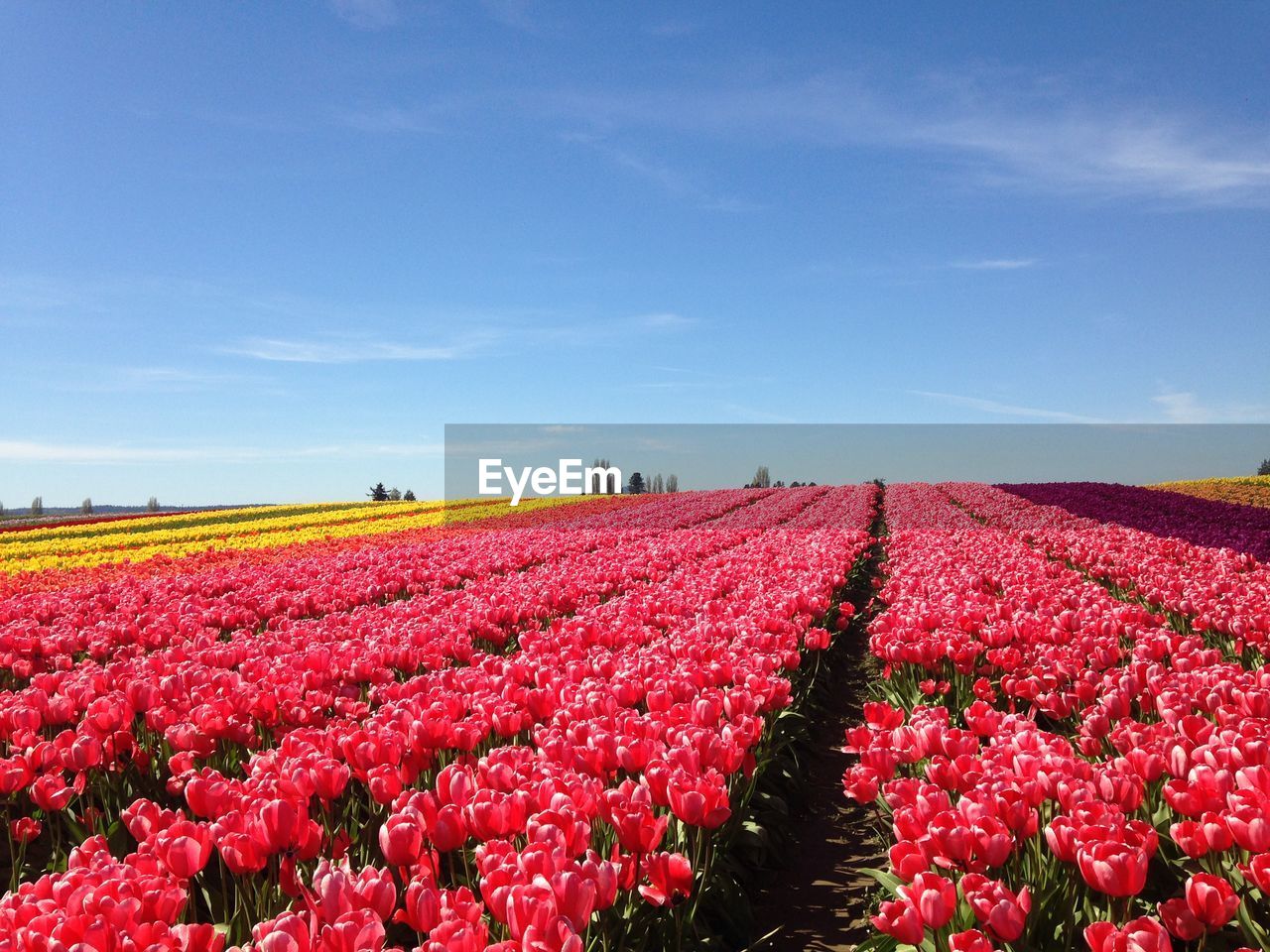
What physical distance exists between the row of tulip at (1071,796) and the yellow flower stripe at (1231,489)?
31266 millimetres

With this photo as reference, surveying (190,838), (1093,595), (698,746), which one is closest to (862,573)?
(1093,595)

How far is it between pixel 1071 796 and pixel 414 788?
8.37 ft

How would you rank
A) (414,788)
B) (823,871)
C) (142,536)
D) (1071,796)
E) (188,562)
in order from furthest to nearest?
(142,536)
(188,562)
(823,871)
(414,788)
(1071,796)

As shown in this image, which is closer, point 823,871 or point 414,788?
point 414,788

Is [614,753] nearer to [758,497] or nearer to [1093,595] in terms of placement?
[1093,595]

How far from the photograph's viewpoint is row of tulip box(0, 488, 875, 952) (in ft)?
7.42

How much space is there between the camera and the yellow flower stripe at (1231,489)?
3478cm

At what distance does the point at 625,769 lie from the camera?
3443 millimetres

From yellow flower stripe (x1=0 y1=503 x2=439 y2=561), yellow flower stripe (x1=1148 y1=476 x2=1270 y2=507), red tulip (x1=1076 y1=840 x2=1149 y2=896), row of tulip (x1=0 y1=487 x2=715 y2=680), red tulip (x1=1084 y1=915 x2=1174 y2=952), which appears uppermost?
yellow flower stripe (x1=1148 y1=476 x2=1270 y2=507)

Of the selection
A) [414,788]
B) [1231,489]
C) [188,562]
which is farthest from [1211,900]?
[1231,489]

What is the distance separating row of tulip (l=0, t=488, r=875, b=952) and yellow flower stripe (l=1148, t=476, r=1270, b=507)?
3312 centimetres

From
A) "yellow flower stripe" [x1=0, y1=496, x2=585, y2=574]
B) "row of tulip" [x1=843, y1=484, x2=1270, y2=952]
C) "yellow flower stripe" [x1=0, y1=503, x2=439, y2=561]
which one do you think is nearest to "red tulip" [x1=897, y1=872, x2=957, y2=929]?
"row of tulip" [x1=843, y1=484, x2=1270, y2=952]

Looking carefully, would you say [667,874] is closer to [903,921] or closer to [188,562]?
[903,921]

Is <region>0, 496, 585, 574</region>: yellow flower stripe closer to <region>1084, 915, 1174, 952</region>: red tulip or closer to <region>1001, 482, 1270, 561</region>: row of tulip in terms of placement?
<region>1001, 482, 1270, 561</region>: row of tulip
